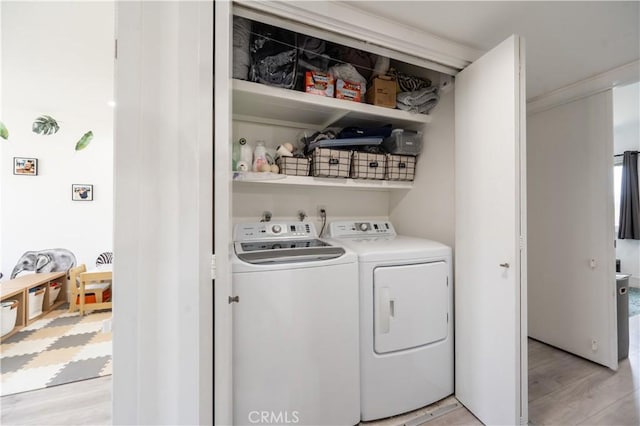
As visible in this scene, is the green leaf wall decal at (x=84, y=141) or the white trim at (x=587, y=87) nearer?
the white trim at (x=587, y=87)

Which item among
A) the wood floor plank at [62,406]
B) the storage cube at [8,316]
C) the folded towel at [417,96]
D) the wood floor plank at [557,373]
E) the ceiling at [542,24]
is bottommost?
the wood floor plank at [62,406]

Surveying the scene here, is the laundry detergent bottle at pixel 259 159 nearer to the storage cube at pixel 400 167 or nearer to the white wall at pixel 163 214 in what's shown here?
the white wall at pixel 163 214

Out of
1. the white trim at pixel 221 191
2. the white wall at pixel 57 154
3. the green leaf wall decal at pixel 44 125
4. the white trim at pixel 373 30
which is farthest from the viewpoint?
the green leaf wall decal at pixel 44 125

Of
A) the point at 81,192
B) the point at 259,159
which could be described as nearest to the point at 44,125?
the point at 81,192

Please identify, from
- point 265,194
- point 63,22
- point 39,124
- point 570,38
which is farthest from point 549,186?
point 39,124

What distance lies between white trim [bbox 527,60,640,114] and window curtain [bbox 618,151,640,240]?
339cm

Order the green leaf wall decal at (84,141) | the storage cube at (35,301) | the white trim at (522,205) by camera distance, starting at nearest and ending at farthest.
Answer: the white trim at (522,205), the storage cube at (35,301), the green leaf wall decal at (84,141)

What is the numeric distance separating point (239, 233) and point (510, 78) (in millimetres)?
1827

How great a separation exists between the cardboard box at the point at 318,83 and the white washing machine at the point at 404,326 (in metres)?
1.02

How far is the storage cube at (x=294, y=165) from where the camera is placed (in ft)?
5.77

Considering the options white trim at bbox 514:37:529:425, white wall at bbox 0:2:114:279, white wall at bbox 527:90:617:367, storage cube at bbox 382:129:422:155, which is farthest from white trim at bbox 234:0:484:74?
white wall at bbox 0:2:114:279

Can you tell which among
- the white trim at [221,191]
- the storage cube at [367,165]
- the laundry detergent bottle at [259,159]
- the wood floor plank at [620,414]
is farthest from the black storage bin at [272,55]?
the wood floor plank at [620,414]

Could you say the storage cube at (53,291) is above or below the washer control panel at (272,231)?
below

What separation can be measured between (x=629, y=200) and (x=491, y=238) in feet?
16.5
